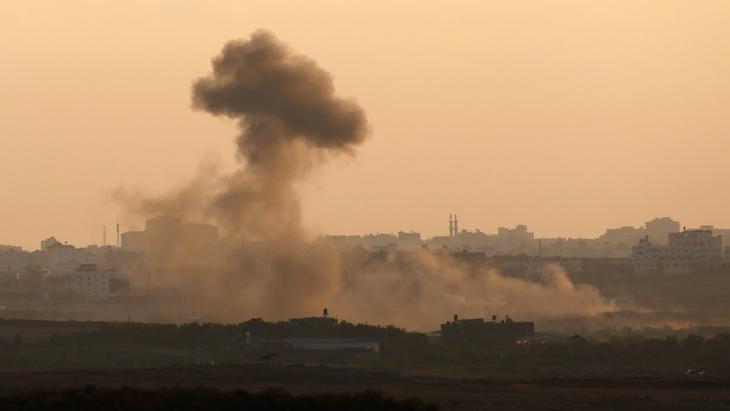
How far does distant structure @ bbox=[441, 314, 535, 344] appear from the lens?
120m

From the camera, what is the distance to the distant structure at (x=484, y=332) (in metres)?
120

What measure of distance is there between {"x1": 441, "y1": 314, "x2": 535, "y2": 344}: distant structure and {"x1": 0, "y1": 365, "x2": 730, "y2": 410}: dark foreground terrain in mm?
24487

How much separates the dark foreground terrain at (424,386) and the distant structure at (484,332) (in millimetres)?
24487

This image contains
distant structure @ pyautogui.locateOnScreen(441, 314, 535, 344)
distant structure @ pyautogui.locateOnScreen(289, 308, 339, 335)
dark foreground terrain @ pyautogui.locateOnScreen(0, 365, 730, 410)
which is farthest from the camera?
distant structure @ pyautogui.locateOnScreen(441, 314, 535, 344)

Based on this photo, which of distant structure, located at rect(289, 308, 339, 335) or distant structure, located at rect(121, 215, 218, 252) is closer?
distant structure, located at rect(289, 308, 339, 335)

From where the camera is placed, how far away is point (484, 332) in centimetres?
12281

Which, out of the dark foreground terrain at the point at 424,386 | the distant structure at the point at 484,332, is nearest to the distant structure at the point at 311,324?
the distant structure at the point at 484,332

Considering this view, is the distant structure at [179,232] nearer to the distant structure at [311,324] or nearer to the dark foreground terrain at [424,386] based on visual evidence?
the distant structure at [311,324]

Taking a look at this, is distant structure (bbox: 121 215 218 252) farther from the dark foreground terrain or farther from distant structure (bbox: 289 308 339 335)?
the dark foreground terrain

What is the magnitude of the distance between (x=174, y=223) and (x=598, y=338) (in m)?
31.4

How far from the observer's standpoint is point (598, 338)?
13050 cm

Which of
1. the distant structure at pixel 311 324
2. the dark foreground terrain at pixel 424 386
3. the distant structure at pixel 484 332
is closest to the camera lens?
the dark foreground terrain at pixel 424 386

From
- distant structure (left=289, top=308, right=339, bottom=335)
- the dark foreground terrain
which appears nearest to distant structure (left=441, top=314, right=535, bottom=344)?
distant structure (left=289, top=308, right=339, bottom=335)

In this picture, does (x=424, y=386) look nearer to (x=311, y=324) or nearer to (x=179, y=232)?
(x=311, y=324)
